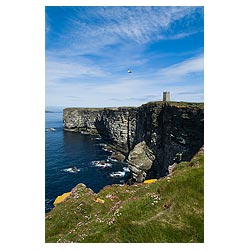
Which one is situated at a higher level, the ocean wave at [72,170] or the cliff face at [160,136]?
the cliff face at [160,136]

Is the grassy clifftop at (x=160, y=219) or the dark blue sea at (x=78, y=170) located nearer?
the grassy clifftop at (x=160, y=219)

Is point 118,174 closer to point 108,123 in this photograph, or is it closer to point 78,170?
point 78,170

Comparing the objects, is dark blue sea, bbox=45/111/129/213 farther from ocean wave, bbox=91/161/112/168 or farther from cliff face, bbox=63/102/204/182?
cliff face, bbox=63/102/204/182

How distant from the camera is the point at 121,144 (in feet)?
367

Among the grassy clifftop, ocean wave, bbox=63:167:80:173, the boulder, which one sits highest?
the grassy clifftop

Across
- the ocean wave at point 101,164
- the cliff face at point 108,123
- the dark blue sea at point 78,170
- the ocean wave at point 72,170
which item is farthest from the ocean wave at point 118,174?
the cliff face at point 108,123

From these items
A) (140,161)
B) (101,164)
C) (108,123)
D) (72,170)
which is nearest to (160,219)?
(140,161)

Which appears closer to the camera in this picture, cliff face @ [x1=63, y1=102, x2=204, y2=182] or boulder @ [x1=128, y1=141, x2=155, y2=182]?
cliff face @ [x1=63, y1=102, x2=204, y2=182]

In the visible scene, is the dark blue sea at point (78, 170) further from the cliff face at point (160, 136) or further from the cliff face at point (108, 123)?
the cliff face at point (108, 123)

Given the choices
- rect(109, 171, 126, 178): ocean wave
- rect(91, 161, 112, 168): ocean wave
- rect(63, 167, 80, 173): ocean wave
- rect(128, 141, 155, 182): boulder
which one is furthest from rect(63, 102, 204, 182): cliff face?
rect(63, 167, 80, 173): ocean wave
